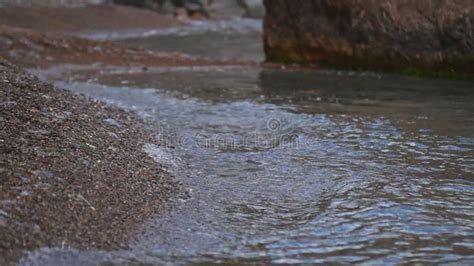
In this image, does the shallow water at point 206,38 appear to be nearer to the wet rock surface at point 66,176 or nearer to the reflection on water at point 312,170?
the reflection on water at point 312,170

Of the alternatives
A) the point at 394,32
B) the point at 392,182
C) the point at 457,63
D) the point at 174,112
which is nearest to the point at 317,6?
the point at 394,32

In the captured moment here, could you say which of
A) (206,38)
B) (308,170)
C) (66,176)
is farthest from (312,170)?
(206,38)

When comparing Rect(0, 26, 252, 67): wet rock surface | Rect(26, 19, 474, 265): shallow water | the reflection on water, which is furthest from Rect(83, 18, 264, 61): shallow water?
the reflection on water

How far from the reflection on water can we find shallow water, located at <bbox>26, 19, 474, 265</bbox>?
1cm

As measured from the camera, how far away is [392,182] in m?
6.25

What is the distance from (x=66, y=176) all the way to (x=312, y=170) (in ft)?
7.44

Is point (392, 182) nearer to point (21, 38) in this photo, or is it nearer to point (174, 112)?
point (174, 112)

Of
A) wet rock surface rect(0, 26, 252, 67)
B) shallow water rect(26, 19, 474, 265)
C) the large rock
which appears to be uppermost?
the large rock

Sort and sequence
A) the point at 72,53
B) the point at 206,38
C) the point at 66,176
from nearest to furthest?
the point at 66,176 → the point at 72,53 → the point at 206,38

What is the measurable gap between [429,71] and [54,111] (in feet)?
21.4

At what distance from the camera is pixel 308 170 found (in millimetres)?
6773

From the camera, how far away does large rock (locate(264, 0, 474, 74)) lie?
11227mm

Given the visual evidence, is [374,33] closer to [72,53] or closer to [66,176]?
[72,53]

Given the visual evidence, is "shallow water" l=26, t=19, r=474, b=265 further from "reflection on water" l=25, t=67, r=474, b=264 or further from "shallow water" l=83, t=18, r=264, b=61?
"shallow water" l=83, t=18, r=264, b=61
